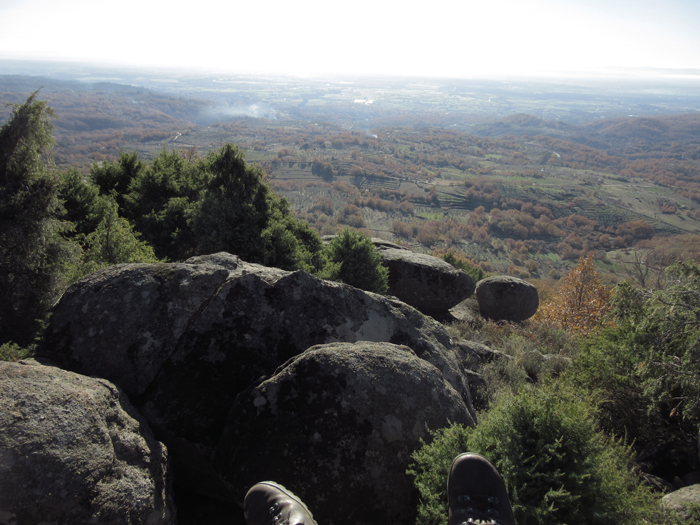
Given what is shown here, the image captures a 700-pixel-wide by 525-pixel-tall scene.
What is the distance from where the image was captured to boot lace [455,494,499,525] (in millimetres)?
2770

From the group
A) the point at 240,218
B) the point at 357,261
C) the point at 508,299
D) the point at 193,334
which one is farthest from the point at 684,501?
the point at 508,299

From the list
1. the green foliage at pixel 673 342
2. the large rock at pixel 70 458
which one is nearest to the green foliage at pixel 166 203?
the large rock at pixel 70 458

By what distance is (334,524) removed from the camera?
318 centimetres

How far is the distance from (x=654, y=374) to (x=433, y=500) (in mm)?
4794

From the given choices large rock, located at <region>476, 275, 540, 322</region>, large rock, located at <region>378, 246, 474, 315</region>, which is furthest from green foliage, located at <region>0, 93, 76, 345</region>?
large rock, located at <region>476, 275, 540, 322</region>

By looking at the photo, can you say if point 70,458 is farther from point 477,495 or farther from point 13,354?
point 477,495

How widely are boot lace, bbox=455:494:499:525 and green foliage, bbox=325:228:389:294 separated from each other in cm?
813

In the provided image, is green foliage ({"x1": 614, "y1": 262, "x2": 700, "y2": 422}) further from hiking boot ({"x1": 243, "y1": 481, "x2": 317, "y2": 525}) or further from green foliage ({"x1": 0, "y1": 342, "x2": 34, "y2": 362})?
green foliage ({"x1": 0, "y1": 342, "x2": 34, "y2": 362})

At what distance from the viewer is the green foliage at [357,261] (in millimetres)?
10969

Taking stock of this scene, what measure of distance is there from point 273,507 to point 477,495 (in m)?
1.68

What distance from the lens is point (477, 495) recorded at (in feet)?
9.23

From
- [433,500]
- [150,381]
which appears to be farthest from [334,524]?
[150,381]

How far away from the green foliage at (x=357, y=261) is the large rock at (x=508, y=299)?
7.31m

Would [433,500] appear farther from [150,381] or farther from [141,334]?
[141,334]
